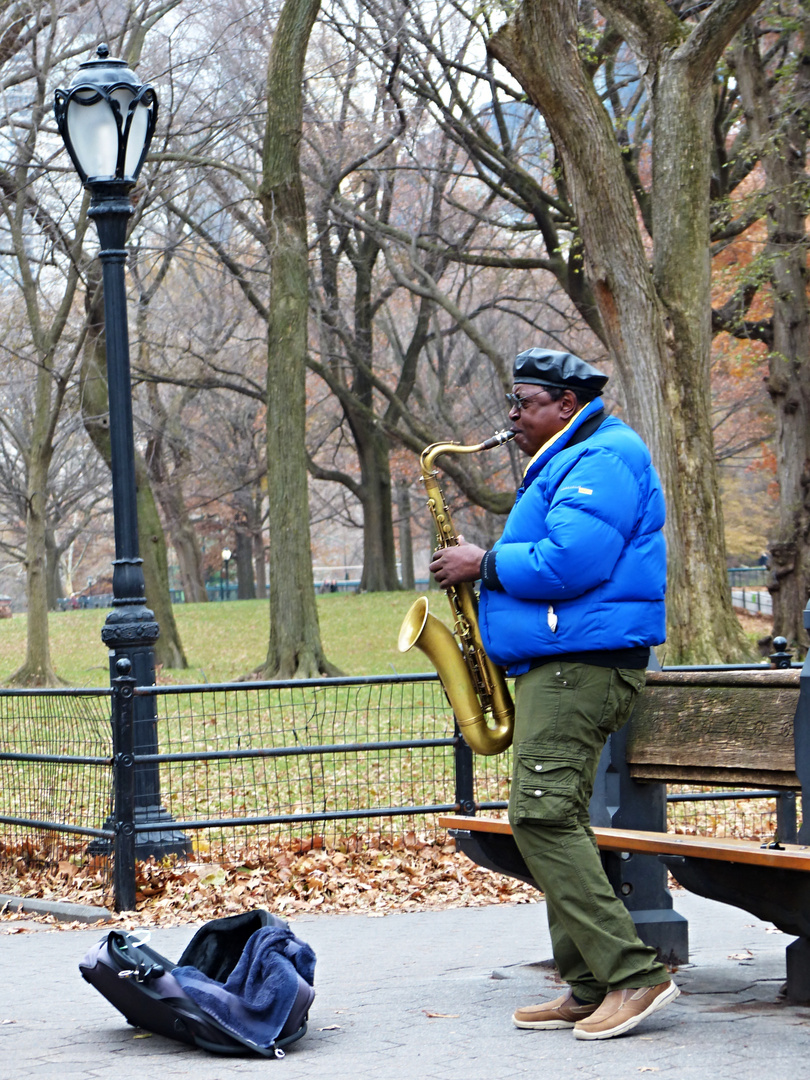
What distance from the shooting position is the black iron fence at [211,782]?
708cm

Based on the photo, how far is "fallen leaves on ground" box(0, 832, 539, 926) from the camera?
23.2ft

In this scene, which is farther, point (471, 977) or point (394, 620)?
point (394, 620)

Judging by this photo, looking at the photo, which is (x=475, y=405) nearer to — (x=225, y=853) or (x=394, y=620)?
(x=394, y=620)

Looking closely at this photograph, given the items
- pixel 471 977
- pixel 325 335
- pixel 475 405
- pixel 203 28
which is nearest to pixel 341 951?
pixel 471 977

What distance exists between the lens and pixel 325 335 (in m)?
28.8

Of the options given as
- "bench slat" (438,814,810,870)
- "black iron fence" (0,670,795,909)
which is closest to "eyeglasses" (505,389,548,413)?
"bench slat" (438,814,810,870)

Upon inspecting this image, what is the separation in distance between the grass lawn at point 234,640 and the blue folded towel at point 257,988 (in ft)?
41.8

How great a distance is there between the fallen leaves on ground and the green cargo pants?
116 inches

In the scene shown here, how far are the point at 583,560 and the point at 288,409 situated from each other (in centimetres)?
1322

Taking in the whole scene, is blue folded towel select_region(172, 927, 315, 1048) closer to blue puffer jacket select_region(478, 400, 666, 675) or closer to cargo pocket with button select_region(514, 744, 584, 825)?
cargo pocket with button select_region(514, 744, 584, 825)

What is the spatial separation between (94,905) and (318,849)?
150 cm

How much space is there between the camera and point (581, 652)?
421 cm

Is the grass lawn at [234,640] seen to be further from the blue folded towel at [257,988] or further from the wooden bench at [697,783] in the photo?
the blue folded towel at [257,988]

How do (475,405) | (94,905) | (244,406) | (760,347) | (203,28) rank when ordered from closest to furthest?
(94,905) → (203,28) → (760,347) → (475,405) → (244,406)
